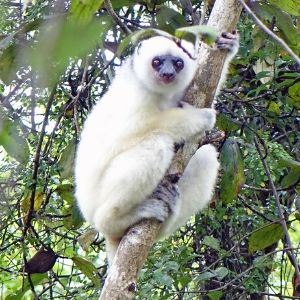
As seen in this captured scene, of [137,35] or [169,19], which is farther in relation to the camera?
[169,19]

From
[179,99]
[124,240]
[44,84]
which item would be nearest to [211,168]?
[179,99]

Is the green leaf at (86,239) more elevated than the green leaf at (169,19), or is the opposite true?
the green leaf at (169,19)

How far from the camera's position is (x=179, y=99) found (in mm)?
4062

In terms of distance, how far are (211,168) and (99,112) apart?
92 cm

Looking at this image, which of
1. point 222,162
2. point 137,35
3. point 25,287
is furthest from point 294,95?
point 137,35

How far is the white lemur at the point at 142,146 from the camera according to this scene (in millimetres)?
3592

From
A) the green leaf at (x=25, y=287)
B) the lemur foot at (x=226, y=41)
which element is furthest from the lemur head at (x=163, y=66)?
the green leaf at (x=25, y=287)

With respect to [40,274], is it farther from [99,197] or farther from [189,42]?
[189,42]

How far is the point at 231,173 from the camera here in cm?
446

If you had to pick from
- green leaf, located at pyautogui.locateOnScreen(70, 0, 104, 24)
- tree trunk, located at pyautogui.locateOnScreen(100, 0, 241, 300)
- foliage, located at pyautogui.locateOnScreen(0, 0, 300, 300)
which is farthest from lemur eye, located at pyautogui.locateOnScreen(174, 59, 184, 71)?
green leaf, located at pyautogui.locateOnScreen(70, 0, 104, 24)

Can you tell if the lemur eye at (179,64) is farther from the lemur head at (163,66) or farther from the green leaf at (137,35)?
the green leaf at (137,35)

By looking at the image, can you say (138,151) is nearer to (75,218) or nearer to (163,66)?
(163,66)

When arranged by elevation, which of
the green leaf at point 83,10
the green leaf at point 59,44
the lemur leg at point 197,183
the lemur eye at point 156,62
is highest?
the lemur eye at point 156,62

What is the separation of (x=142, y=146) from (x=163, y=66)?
721 mm
